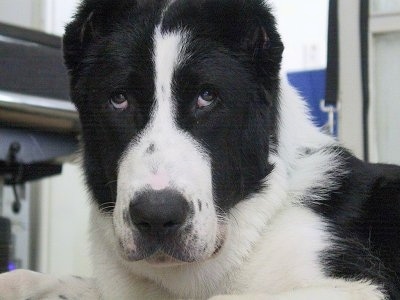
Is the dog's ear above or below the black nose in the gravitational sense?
above

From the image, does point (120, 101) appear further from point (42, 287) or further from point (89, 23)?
point (42, 287)

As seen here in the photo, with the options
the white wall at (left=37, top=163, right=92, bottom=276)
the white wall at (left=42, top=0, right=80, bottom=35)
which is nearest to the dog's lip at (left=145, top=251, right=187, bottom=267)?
the white wall at (left=37, top=163, right=92, bottom=276)

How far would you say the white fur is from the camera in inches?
48.1

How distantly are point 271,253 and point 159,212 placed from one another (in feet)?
1.02

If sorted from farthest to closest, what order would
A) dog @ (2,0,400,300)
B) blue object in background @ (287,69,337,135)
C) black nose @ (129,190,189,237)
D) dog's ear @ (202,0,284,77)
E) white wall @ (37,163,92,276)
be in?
white wall @ (37,163,92,276) → blue object in background @ (287,69,337,135) → dog's ear @ (202,0,284,77) → dog @ (2,0,400,300) → black nose @ (129,190,189,237)

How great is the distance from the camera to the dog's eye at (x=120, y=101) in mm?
1256

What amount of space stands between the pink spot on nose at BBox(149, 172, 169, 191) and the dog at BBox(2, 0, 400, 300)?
0.05 ft

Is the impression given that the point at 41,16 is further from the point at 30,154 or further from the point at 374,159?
the point at 374,159

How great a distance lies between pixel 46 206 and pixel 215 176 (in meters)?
2.15

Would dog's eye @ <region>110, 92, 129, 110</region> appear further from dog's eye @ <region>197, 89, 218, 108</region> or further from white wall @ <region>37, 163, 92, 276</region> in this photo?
white wall @ <region>37, 163, 92, 276</region>

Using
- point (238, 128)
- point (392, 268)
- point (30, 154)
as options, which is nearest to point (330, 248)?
point (392, 268)

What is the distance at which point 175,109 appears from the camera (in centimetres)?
121

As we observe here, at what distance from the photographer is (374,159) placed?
280 centimetres

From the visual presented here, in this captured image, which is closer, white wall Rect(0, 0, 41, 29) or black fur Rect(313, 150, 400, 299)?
black fur Rect(313, 150, 400, 299)
